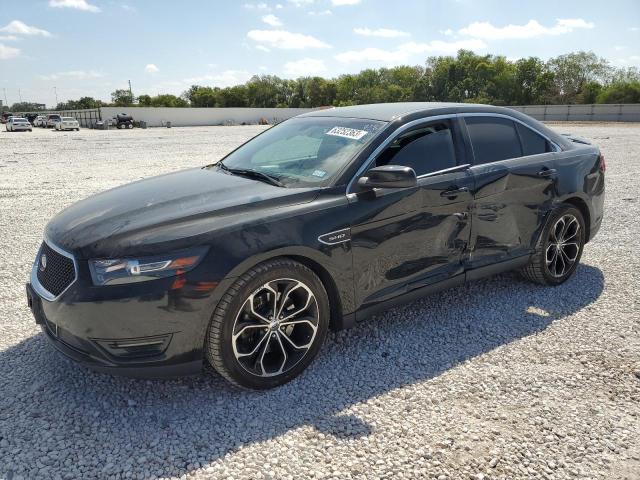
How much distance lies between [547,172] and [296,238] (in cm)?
266

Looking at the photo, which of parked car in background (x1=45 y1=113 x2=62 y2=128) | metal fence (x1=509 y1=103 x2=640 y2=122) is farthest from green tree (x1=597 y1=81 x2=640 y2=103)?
parked car in background (x1=45 y1=113 x2=62 y2=128)

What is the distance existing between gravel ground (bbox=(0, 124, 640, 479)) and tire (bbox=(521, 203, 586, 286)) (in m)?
0.30

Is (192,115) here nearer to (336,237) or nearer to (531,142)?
(531,142)

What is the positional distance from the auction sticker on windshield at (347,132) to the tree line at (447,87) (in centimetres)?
7790

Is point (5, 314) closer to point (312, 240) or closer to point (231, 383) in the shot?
point (231, 383)

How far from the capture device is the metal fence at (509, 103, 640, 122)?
169ft

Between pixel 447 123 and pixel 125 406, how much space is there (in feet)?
10.0

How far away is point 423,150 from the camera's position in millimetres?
3721

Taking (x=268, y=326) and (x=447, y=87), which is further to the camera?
(x=447, y=87)

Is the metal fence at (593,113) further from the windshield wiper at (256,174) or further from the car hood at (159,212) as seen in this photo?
the car hood at (159,212)

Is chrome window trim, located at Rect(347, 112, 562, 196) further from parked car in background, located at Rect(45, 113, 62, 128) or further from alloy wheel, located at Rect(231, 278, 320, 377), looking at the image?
parked car in background, located at Rect(45, 113, 62, 128)

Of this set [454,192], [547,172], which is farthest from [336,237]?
[547,172]

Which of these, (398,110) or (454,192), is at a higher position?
(398,110)

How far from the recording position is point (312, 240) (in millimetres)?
3012
